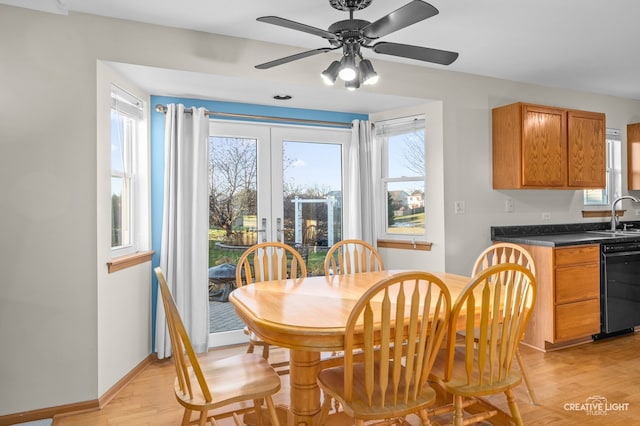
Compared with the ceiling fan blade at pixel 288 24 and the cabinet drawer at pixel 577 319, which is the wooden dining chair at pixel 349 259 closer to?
the ceiling fan blade at pixel 288 24

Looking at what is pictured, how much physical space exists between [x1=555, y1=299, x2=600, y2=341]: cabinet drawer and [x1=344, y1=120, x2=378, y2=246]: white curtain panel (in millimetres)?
1693

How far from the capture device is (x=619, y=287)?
372 cm

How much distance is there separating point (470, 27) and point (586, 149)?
2116 millimetres

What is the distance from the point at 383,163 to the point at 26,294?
3.08 metres

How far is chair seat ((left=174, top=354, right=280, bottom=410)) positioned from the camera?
1.70m

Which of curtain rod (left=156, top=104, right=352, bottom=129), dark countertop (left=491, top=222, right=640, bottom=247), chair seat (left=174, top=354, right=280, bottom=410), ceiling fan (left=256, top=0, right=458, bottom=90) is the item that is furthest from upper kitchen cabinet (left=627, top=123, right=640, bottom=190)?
chair seat (left=174, top=354, right=280, bottom=410)

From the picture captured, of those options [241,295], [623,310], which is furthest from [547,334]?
[241,295]

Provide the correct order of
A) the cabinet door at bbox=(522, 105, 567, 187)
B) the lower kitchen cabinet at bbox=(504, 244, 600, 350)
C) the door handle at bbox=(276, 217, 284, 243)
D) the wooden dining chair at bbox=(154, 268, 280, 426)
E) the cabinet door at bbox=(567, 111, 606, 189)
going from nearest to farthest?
1. the wooden dining chair at bbox=(154, 268, 280, 426)
2. the lower kitchen cabinet at bbox=(504, 244, 600, 350)
3. the cabinet door at bbox=(522, 105, 567, 187)
4. the door handle at bbox=(276, 217, 284, 243)
5. the cabinet door at bbox=(567, 111, 606, 189)

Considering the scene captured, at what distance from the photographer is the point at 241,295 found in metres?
2.22

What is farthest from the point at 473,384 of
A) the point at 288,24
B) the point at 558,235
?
the point at 558,235

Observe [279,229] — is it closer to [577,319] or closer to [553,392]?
[553,392]

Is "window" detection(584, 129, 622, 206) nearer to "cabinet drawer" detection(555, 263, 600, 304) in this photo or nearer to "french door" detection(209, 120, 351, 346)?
"cabinet drawer" detection(555, 263, 600, 304)

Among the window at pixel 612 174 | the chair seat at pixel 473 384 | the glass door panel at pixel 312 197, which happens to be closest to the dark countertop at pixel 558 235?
the window at pixel 612 174

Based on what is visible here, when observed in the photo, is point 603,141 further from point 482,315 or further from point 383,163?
point 482,315
